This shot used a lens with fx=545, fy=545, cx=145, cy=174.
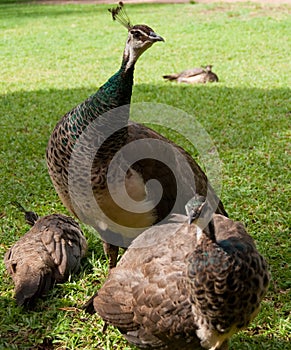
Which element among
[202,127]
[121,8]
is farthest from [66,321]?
[202,127]

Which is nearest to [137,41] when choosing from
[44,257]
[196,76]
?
[44,257]

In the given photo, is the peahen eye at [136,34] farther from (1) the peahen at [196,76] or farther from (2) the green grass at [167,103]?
(1) the peahen at [196,76]

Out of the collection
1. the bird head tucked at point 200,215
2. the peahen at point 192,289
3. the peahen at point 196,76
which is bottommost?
the peahen at point 196,76

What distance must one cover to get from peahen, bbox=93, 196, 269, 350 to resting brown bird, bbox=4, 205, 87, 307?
78 cm

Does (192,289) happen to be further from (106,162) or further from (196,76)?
(196,76)

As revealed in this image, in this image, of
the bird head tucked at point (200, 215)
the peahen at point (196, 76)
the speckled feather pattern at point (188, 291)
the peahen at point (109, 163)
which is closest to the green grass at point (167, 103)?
the peahen at point (196, 76)

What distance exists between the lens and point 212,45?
39.8 ft

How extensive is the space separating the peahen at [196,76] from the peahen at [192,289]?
6293 millimetres

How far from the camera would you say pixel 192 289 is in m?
2.61

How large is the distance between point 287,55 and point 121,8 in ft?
25.5

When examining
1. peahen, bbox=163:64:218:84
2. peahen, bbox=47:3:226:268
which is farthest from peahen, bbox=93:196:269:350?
peahen, bbox=163:64:218:84

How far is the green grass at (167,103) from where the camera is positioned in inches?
138

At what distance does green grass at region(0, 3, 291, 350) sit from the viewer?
3496 mm

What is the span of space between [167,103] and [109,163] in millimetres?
4601
